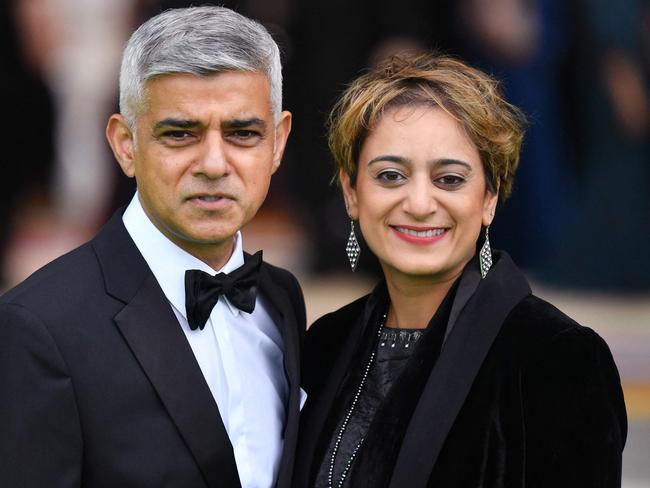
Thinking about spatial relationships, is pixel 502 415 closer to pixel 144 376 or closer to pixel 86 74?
pixel 144 376

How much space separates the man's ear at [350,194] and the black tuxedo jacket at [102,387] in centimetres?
74

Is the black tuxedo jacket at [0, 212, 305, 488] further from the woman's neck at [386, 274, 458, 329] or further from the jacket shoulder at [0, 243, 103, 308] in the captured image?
the woman's neck at [386, 274, 458, 329]

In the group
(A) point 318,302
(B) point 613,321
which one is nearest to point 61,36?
(A) point 318,302


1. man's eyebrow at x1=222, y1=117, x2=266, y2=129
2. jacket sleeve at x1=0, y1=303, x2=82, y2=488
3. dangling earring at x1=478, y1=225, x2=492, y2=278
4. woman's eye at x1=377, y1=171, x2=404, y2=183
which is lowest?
jacket sleeve at x1=0, y1=303, x2=82, y2=488

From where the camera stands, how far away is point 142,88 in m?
3.42

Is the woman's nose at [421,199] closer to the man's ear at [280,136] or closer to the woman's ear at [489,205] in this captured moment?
the woman's ear at [489,205]

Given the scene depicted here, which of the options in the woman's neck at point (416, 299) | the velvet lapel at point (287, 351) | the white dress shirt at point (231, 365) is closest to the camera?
the white dress shirt at point (231, 365)

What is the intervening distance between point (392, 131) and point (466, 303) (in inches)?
21.3

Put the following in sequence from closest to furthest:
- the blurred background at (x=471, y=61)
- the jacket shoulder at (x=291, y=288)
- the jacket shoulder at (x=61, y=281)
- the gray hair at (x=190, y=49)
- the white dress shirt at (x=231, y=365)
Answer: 1. the jacket shoulder at (x=61, y=281)
2. the gray hair at (x=190, y=49)
3. the white dress shirt at (x=231, y=365)
4. the jacket shoulder at (x=291, y=288)
5. the blurred background at (x=471, y=61)

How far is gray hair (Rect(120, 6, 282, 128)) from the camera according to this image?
3.36 m

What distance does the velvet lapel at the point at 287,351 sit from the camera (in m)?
3.58

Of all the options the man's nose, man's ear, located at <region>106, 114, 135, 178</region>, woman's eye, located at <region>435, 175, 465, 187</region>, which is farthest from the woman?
man's ear, located at <region>106, 114, 135, 178</region>

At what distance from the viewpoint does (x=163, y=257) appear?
353 centimetres

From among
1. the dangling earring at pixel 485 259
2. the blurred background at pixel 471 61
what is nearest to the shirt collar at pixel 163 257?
the dangling earring at pixel 485 259
